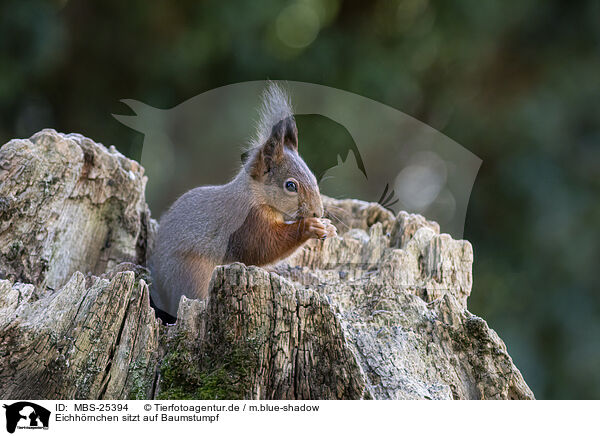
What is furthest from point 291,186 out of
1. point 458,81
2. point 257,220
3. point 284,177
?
point 458,81

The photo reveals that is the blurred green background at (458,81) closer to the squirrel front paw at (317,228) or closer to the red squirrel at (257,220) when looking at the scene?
the red squirrel at (257,220)

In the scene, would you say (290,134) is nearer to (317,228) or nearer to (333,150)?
(333,150)

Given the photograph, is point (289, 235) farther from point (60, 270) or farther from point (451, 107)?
point (451, 107)

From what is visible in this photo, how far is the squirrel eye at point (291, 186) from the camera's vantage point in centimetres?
150

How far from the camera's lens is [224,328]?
1.08m

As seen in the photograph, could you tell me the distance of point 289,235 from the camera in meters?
1.54

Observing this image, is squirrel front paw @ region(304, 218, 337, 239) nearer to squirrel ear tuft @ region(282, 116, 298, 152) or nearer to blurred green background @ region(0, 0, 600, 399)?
squirrel ear tuft @ region(282, 116, 298, 152)

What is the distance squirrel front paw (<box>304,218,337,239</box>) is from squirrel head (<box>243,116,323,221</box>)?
0.02 meters
